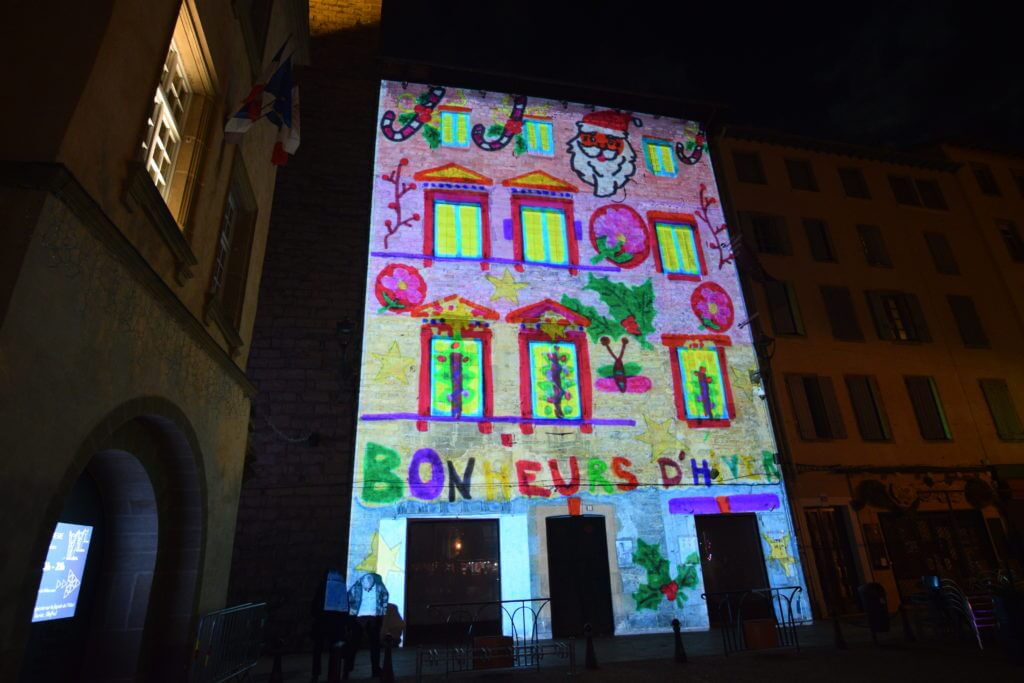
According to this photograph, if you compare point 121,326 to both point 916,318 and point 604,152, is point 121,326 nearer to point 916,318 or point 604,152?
point 604,152

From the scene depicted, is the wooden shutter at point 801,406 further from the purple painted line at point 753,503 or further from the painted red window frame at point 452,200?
the painted red window frame at point 452,200

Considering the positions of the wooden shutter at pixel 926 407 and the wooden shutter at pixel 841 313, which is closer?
→ the wooden shutter at pixel 926 407

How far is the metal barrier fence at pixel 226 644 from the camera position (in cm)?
605

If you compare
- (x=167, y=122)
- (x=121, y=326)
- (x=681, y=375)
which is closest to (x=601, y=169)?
(x=681, y=375)

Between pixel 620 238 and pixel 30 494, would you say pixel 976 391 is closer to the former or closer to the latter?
pixel 620 238

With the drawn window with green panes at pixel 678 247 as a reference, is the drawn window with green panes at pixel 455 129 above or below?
above

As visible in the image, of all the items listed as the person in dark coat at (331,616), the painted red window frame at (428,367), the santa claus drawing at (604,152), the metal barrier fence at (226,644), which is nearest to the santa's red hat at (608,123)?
the santa claus drawing at (604,152)

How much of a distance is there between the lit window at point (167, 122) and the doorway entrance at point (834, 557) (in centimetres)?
1489

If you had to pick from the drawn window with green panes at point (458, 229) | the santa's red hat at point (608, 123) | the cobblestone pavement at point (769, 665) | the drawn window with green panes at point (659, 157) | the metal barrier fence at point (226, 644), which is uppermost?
the santa's red hat at point (608, 123)

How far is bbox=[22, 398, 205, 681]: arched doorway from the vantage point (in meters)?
5.34

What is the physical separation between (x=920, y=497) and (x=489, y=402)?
11.8 m

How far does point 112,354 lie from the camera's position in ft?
14.9

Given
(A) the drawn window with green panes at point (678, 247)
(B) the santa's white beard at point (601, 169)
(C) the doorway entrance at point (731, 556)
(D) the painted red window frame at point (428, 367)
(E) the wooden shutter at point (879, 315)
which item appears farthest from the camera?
(E) the wooden shutter at point (879, 315)

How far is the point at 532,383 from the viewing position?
13148 mm
